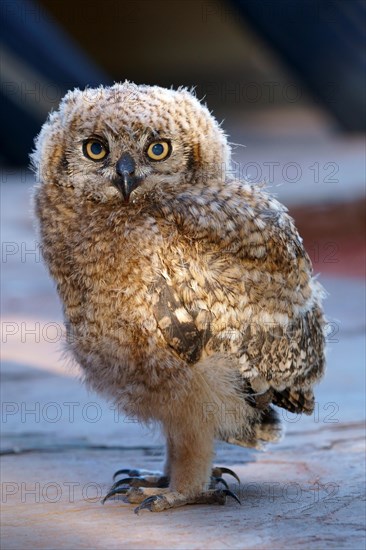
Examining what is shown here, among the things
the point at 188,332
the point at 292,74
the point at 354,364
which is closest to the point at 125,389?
the point at 188,332

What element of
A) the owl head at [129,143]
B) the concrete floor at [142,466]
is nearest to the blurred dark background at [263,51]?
the concrete floor at [142,466]

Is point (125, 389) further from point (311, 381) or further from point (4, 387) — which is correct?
point (4, 387)

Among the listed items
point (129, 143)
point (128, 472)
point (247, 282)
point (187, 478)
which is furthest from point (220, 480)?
point (129, 143)

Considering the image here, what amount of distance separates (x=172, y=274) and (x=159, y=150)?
566mm

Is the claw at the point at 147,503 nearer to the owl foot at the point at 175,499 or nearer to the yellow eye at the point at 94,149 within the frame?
the owl foot at the point at 175,499

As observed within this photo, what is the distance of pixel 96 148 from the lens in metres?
4.41

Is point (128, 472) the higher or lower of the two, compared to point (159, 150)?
lower

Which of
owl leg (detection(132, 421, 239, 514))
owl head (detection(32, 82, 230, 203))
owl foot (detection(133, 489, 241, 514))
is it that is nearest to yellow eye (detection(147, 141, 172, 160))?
owl head (detection(32, 82, 230, 203))

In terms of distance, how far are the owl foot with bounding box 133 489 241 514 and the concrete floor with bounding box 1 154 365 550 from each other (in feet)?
0.12

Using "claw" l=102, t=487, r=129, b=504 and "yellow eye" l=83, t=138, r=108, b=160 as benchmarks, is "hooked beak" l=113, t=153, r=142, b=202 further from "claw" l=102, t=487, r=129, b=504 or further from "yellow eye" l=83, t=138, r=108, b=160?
"claw" l=102, t=487, r=129, b=504

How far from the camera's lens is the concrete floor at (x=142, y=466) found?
4164 millimetres

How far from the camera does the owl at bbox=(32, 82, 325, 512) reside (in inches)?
168

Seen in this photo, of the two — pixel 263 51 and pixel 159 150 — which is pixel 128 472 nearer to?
pixel 159 150

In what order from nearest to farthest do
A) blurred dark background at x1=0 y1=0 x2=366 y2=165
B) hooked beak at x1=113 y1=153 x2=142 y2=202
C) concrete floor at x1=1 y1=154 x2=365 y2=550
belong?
concrete floor at x1=1 y1=154 x2=365 y2=550 < hooked beak at x1=113 y1=153 x2=142 y2=202 < blurred dark background at x1=0 y1=0 x2=366 y2=165
